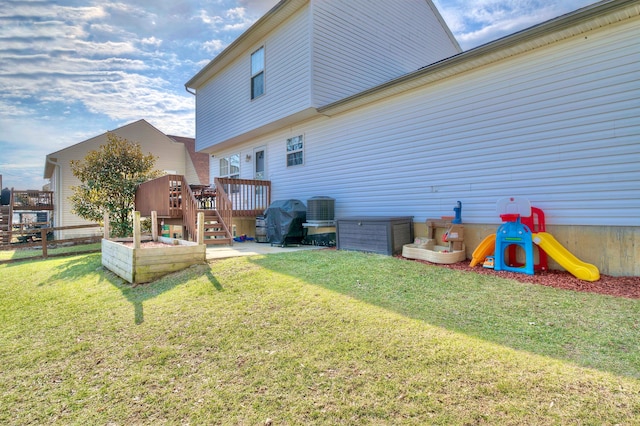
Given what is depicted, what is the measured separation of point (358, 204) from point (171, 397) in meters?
6.46

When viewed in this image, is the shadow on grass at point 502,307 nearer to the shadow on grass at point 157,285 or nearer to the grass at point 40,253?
the shadow on grass at point 157,285

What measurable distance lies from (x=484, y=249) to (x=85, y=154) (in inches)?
831

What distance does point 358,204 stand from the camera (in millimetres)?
8125

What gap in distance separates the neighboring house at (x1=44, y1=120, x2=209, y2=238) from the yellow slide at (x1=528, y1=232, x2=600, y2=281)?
688 inches

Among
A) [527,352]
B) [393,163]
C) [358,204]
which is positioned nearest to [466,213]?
[393,163]

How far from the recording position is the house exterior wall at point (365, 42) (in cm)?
854

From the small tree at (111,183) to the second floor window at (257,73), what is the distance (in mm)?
4774

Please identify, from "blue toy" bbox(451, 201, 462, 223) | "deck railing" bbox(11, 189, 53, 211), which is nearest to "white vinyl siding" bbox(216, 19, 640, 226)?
"blue toy" bbox(451, 201, 462, 223)

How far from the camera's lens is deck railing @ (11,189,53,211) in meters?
17.3

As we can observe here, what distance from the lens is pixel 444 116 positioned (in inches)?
247

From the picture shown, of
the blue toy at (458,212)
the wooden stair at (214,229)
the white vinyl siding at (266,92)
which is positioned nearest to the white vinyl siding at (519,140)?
the blue toy at (458,212)

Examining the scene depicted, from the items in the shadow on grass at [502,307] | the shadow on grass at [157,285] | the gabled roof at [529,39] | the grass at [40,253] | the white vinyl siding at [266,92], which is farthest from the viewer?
the grass at [40,253]

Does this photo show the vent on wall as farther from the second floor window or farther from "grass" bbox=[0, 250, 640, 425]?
the second floor window

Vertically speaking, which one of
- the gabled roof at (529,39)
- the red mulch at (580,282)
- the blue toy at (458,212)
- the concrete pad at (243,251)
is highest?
the gabled roof at (529,39)
